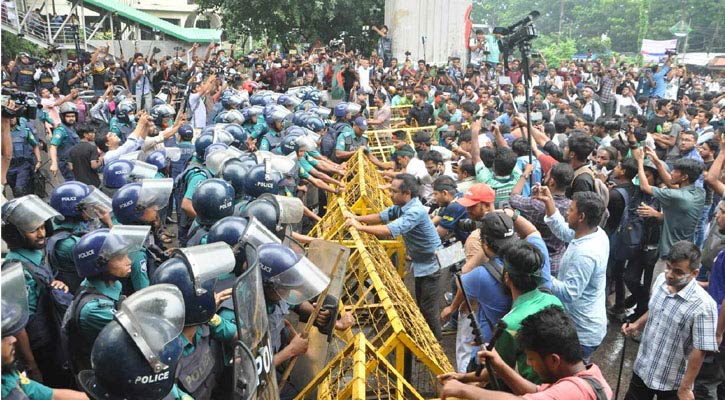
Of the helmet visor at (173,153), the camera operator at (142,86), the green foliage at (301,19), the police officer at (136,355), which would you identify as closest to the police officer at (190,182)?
the helmet visor at (173,153)

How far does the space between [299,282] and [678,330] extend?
2.38 metres

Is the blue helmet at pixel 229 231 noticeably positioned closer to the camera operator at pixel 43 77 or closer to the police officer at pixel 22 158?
the police officer at pixel 22 158

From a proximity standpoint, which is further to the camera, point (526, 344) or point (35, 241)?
point (35, 241)

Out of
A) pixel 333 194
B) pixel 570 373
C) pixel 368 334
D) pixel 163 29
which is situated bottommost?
pixel 368 334

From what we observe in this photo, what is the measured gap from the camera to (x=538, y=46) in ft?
211

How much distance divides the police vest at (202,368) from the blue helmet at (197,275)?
22 cm

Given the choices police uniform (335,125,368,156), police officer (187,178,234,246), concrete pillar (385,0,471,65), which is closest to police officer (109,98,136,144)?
police uniform (335,125,368,156)

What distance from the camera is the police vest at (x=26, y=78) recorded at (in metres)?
14.3

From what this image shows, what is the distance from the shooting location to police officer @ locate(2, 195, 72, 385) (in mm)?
3775

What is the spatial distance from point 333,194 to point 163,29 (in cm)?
2905

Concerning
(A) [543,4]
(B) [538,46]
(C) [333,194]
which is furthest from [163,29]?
(A) [543,4]

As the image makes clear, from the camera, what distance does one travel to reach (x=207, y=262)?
297 cm

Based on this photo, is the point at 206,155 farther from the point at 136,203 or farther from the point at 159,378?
the point at 159,378

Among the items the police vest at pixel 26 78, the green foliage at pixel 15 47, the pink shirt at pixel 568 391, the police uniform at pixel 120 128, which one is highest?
the green foliage at pixel 15 47
